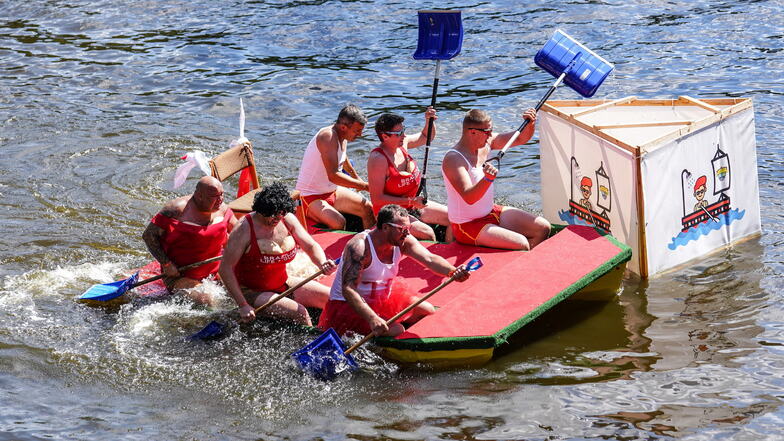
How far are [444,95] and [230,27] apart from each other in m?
5.90

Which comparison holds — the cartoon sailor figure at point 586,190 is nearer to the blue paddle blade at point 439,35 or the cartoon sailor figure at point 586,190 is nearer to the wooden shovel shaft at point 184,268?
the blue paddle blade at point 439,35

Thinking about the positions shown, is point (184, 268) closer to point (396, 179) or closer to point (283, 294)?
point (283, 294)

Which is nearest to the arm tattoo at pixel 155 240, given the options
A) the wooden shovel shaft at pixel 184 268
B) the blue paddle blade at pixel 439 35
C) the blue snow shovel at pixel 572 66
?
the wooden shovel shaft at pixel 184 268

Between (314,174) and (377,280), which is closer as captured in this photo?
(377,280)

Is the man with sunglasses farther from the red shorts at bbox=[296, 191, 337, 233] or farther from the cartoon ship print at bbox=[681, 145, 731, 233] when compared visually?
the red shorts at bbox=[296, 191, 337, 233]

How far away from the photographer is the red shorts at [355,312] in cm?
816

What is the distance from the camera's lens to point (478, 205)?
372 inches

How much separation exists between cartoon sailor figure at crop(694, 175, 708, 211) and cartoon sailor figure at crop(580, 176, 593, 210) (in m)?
0.97

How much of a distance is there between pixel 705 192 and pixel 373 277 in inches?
138

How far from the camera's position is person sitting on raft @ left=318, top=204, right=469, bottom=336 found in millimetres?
7875

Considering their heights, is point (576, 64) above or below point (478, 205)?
above

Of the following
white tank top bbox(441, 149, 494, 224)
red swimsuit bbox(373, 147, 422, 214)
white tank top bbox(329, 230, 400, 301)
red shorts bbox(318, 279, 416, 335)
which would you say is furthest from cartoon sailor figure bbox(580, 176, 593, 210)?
white tank top bbox(329, 230, 400, 301)

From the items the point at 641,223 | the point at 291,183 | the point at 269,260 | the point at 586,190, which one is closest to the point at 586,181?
the point at 586,190

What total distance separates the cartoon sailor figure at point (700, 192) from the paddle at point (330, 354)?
9.01ft
